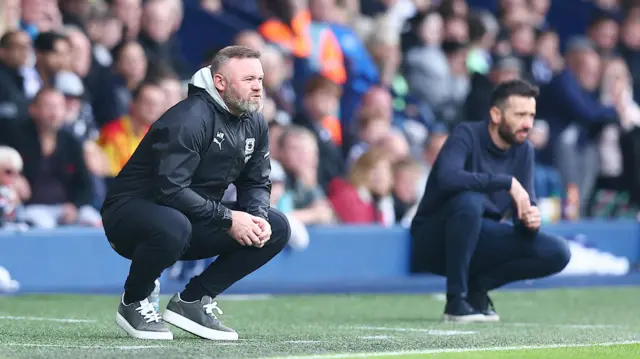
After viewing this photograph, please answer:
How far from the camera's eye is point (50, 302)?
9398 millimetres

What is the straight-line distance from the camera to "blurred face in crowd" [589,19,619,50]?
16969mm

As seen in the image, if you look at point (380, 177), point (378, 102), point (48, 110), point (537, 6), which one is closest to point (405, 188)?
point (380, 177)

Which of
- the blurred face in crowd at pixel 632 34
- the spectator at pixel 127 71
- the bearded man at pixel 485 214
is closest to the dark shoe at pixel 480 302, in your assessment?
the bearded man at pixel 485 214

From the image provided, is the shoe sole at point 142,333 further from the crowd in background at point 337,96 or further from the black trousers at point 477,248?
the crowd in background at point 337,96

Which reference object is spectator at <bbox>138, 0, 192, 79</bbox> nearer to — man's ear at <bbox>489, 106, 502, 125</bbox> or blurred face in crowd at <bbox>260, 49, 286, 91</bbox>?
blurred face in crowd at <bbox>260, 49, 286, 91</bbox>

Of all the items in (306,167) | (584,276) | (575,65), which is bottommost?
(584,276)

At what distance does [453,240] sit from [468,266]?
0.23 metres

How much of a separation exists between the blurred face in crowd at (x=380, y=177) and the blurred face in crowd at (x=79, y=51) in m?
2.60

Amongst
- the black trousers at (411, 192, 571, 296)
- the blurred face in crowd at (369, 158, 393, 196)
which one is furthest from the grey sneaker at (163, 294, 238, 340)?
the blurred face in crowd at (369, 158, 393, 196)

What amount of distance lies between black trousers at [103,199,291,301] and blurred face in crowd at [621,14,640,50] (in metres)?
11.4

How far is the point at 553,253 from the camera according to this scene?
8.69 metres

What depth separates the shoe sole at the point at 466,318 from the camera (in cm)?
847

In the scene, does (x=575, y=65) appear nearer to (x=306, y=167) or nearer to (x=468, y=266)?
(x=306, y=167)

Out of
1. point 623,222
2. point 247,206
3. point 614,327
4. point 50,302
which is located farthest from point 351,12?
point 247,206
